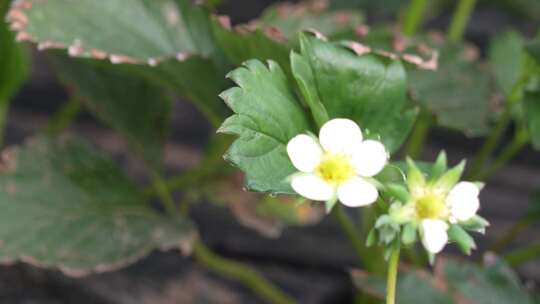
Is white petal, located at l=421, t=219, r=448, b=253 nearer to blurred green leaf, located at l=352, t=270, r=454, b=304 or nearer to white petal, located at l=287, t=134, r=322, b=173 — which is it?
white petal, located at l=287, t=134, r=322, b=173

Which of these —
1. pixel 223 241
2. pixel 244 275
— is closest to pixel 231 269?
pixel 244 275

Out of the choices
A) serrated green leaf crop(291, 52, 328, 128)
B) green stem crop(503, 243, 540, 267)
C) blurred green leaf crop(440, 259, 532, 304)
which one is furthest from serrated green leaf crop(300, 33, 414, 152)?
green stem crop(503, 243, 540, 267)

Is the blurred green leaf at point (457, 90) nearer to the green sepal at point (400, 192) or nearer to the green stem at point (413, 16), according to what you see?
the green stem at point (413, 16)

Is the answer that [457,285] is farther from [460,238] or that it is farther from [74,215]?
[74,215]

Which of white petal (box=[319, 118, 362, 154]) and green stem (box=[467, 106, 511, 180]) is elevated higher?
green stem (box=[467, 106, 511, 180])

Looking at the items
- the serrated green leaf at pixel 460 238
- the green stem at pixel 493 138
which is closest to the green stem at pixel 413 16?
the green stem at pixel 493 138
